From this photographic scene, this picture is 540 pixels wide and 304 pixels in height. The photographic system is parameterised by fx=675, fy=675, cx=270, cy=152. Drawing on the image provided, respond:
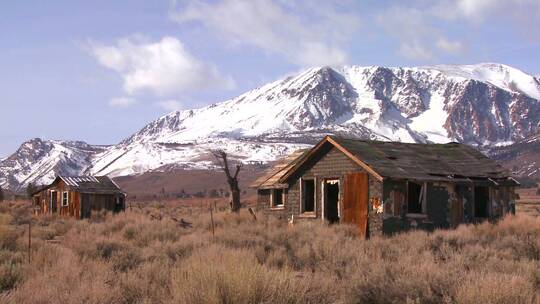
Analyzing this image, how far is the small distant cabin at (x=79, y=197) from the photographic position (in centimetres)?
3806

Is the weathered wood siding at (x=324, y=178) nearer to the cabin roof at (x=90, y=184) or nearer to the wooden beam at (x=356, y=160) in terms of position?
the wooden beam at (x=356, y=160)

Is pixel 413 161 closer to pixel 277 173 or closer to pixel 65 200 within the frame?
pixel 277 173

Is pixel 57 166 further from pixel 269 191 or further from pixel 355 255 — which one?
pixel 355 255

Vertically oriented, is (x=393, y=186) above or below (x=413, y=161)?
below

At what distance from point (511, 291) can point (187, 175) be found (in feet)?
433

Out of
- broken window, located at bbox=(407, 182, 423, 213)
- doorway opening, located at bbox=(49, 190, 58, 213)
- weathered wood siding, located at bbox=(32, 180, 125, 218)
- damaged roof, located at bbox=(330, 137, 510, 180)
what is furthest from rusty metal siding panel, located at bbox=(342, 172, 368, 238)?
doorway opening, located at bbox=(49, 190, 58, 213)

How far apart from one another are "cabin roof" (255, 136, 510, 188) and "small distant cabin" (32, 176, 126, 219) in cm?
1526

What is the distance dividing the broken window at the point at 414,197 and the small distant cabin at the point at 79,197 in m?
20.9

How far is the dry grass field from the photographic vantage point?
25.6 ft

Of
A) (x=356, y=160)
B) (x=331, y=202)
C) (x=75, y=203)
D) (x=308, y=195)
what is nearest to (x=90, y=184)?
(x=75, y=203)

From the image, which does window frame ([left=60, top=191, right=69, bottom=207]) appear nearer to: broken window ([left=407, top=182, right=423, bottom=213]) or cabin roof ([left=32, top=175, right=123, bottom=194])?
cabin roof ([left=32, top=175, right=123, bottom=194])

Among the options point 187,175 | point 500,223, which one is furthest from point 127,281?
point 187,175

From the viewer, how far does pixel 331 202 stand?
2558cm

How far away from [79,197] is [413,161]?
2186cm
